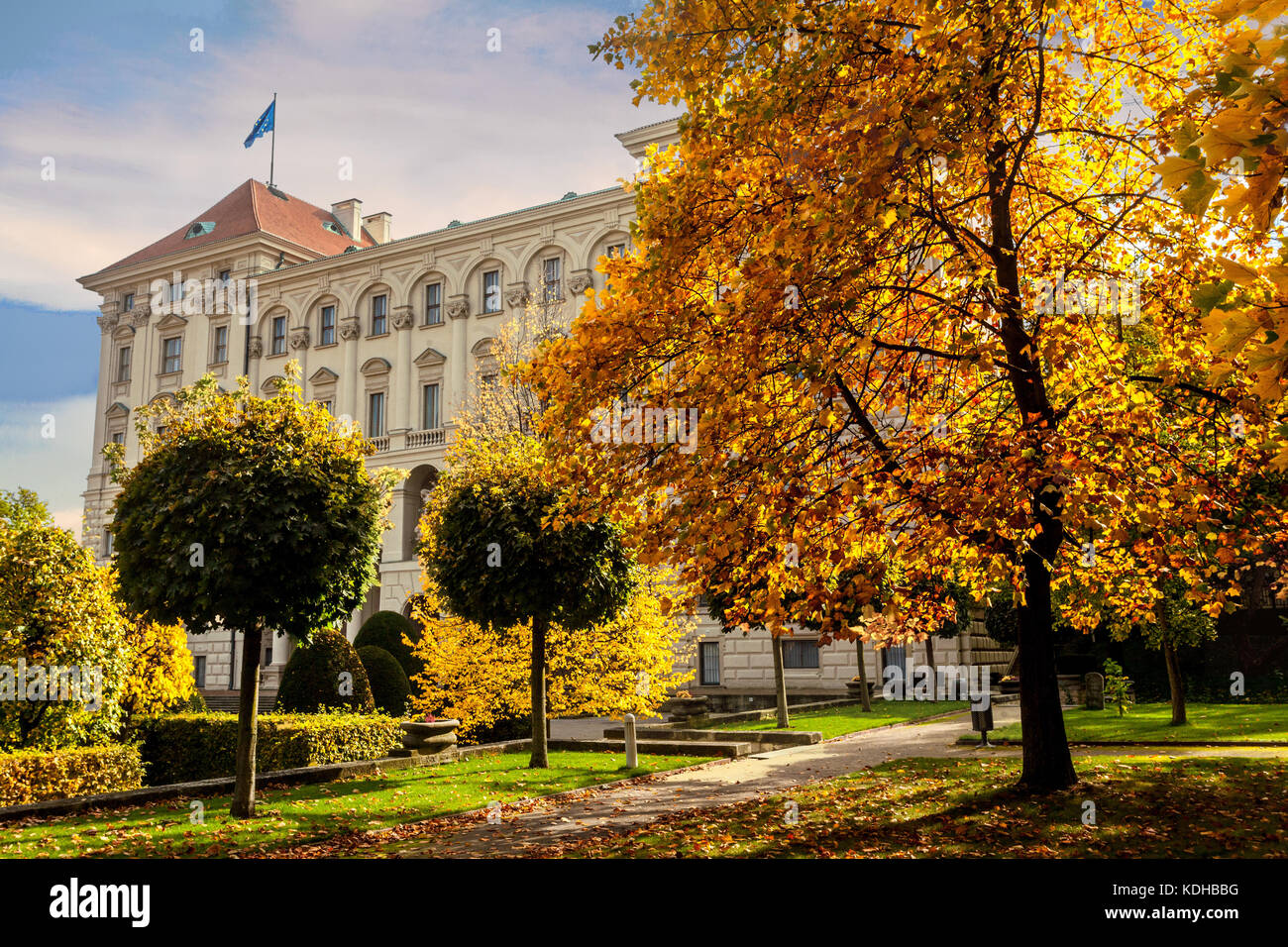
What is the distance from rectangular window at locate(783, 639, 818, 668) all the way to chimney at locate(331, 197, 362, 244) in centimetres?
3927

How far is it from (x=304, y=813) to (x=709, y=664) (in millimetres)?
28348

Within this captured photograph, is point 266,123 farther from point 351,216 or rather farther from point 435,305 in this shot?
point 435,305

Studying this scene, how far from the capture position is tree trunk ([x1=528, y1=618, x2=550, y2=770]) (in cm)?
1689

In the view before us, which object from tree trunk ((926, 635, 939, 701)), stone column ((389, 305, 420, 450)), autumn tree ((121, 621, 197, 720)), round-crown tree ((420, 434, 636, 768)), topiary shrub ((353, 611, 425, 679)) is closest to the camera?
round-crown tree ((420, 434, 636, 768))

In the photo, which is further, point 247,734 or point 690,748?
A: point 690,748

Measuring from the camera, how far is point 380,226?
58.4 meters

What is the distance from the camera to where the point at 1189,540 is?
10586 millimetres

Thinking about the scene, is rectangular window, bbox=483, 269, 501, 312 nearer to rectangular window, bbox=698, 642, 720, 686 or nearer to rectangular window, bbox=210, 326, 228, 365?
Result: rectangular window, bbox=210, 326, 228, 365

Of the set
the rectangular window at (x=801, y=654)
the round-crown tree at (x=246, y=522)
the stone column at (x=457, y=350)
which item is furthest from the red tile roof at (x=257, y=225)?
the round-crown tree at (x=246, y=522)

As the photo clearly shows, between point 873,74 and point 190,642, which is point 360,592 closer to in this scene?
point 873,74

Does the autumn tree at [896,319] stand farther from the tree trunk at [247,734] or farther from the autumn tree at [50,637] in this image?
the autumn tree at [50,637]

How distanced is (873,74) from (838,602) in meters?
4.85

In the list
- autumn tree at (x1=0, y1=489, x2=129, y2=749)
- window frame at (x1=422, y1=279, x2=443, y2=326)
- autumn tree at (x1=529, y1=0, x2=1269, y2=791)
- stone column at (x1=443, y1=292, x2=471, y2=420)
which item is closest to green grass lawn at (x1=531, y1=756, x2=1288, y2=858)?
autumn tree at (x1=529, y1=0, x2=1269, y2=791)

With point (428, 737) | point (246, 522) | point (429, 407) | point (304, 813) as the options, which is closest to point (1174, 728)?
point (428, 737)
